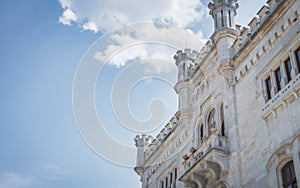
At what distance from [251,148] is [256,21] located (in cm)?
617

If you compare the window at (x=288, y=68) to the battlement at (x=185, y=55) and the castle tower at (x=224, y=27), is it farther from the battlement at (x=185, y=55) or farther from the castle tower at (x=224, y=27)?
the battlement at (x=185, y=55)

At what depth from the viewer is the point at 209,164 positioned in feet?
64.9

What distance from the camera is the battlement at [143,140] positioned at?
3319 centimetres

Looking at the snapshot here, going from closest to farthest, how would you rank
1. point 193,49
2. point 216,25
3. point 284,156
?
1. point 284,156
2. point 216,25
3. point 193,49

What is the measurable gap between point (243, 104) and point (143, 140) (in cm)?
1500

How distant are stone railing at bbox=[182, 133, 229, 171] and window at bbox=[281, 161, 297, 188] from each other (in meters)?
3.73

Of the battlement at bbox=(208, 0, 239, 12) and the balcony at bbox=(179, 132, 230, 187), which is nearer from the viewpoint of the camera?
the balcony at bbox=(179, 132, 230, 187)

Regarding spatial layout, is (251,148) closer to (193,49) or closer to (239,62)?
(239,62)

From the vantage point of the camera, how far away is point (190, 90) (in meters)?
25.9

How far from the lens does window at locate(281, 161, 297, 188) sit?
15.3 meters

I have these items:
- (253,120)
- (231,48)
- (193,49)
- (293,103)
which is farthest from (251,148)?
(193,49)

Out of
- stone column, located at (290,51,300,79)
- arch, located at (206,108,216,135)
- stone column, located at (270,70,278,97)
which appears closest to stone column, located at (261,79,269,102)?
stone column, located at (270,70,278,97)

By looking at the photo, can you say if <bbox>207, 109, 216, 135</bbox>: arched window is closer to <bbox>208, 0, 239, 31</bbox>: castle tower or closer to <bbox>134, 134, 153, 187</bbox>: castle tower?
<bbox>208, 0, 239, 31</bbox>: castle tower

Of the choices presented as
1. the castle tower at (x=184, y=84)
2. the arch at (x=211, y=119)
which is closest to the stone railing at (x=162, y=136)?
the castle tower at (x=184, y=84)
